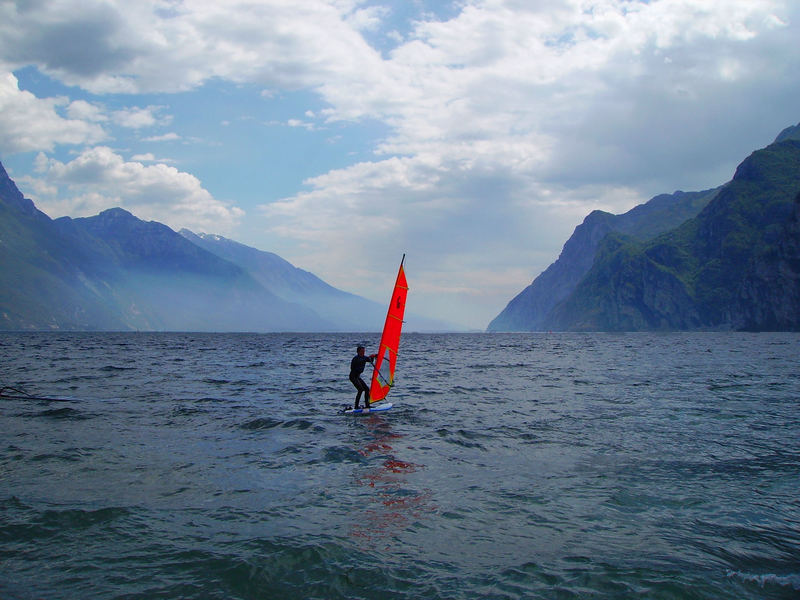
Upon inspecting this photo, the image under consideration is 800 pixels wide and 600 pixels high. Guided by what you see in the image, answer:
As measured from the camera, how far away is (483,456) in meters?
16.1

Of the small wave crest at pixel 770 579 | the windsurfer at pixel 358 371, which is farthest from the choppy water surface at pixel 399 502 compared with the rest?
the windsurfer at pixel 358 371

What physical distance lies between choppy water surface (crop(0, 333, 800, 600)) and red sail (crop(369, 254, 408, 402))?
5.10ft

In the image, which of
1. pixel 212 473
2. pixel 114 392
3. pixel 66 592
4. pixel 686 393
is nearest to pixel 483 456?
pixel 212 473

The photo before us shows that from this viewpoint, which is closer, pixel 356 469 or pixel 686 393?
pixel 356 469

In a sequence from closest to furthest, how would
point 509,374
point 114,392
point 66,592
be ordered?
point 66,592 < point 114,392 < point 509,374

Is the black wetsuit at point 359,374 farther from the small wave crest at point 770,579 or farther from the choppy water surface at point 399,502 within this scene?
the small wave crest at point 770,579

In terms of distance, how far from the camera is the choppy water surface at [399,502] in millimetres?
8125

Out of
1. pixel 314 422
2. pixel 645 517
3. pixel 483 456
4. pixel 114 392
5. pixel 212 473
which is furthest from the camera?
pixel 114 392

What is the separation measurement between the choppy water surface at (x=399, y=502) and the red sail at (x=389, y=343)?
1554mm

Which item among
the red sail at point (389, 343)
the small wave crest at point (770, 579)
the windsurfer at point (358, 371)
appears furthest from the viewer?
the windsurfer at point (358, 371)

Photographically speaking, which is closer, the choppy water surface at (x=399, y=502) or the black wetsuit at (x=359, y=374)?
the choppy water surface at (x=399, y=502)

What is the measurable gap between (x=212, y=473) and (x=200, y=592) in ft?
21.8

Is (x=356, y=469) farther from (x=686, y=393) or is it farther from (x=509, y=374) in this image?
(x=509, y=374)

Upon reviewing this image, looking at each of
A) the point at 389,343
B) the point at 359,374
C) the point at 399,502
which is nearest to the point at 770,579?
the point at 399,502
